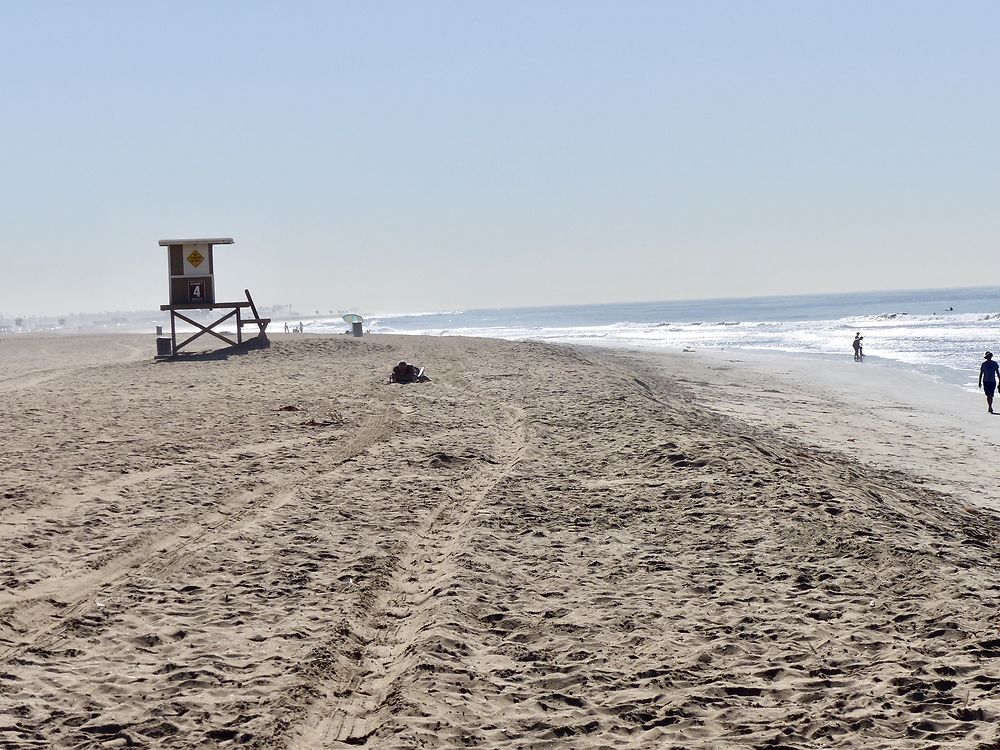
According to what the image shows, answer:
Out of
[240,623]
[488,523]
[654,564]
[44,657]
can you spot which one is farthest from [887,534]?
[44,657]

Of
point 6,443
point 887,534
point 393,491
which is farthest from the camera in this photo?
point 6,443

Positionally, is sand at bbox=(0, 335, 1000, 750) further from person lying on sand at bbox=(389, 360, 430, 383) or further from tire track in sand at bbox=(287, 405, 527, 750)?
person lying on sand at bbox=(389, 360, 430, 383)

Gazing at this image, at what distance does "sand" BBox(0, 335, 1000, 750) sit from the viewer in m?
4.60

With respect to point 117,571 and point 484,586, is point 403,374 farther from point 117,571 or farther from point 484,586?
point 484,586

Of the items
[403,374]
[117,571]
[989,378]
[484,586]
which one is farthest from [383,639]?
[989,378]

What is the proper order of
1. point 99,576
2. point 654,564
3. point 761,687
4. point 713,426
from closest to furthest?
point 761,687
point 99,576
point 654,564
point 713,426

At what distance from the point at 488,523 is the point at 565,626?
8.35ft

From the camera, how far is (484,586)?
262 inches

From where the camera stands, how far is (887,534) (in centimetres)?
784

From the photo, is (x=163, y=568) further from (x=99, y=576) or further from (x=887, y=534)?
(x=887, y=534)

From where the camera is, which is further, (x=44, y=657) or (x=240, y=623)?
(x=240, y=623)

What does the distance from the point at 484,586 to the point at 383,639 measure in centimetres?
115

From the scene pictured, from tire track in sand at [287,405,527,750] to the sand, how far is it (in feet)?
0.08

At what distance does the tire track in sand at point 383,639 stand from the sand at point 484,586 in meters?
0.02
